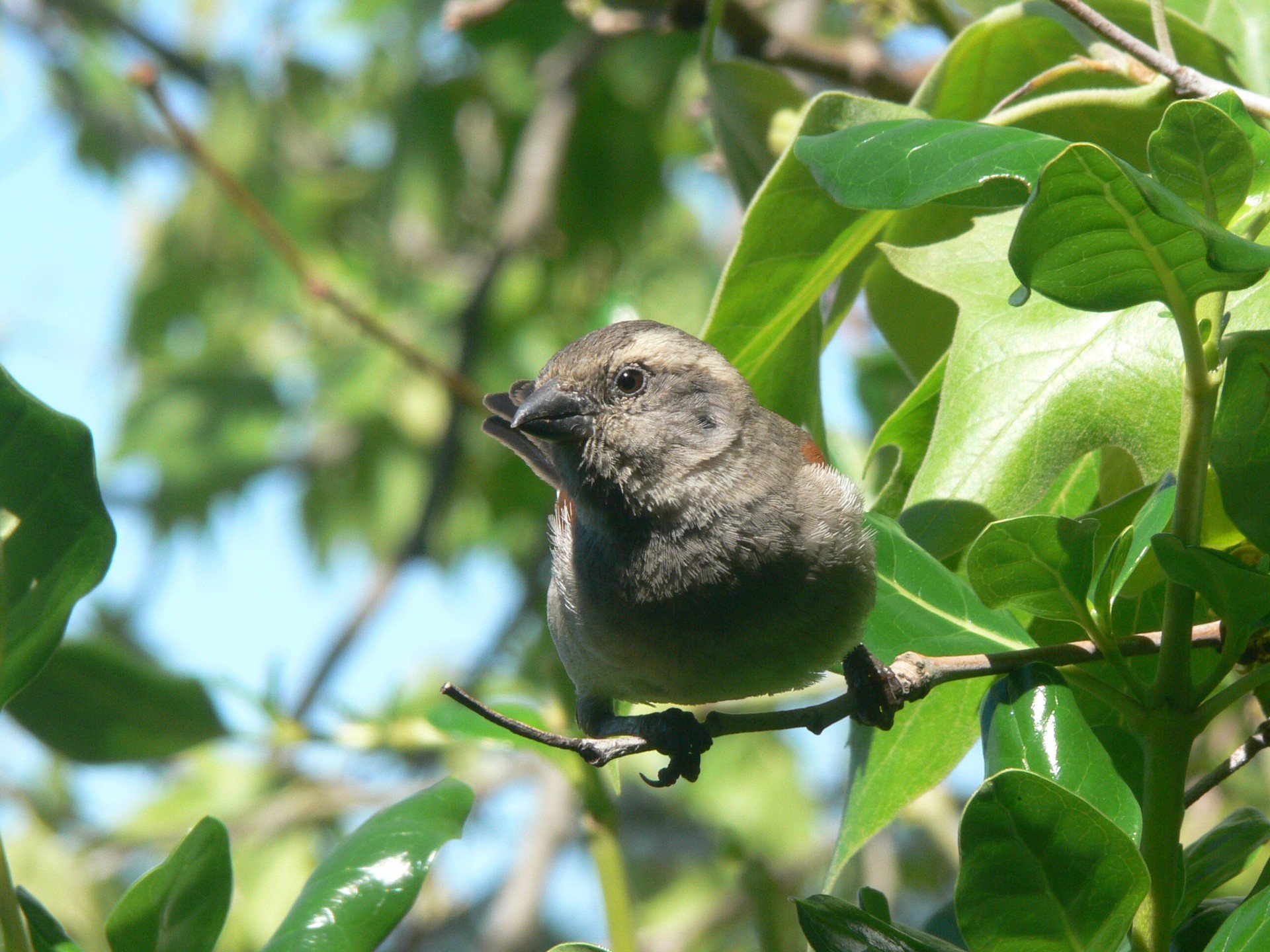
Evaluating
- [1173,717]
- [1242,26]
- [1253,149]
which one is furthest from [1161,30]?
[1173,717]

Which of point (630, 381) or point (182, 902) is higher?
point (630, 381)

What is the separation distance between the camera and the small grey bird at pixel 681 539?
2.47 meters

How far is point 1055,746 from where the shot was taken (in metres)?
1.69

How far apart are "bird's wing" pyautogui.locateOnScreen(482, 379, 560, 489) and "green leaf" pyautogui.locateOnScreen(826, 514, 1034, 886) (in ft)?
4.13

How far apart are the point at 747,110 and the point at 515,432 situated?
3.32 feet

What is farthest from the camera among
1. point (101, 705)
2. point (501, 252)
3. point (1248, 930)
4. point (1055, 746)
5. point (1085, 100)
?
point (501, 252)

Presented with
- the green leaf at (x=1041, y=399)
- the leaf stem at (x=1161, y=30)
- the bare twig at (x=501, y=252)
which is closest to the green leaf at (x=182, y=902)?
the green leaf at (x=1041, y=399)

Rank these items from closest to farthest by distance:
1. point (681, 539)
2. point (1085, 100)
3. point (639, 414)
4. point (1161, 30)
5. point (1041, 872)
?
point (1041, 872) < point (1161, 30) < point (1085, 100) < point (681, 539) < point (639, 414)

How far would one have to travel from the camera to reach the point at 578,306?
6.05 m

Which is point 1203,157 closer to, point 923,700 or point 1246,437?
point 1246,437

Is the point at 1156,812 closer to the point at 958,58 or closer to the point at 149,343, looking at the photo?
the point at 958,58

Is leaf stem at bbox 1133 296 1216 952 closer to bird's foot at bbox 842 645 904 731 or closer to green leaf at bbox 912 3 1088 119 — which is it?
bird's foot at bbox 842 645 904 731

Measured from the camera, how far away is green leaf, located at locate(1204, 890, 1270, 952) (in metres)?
1.41

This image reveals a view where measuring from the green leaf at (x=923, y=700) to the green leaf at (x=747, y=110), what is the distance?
107 centimetres
